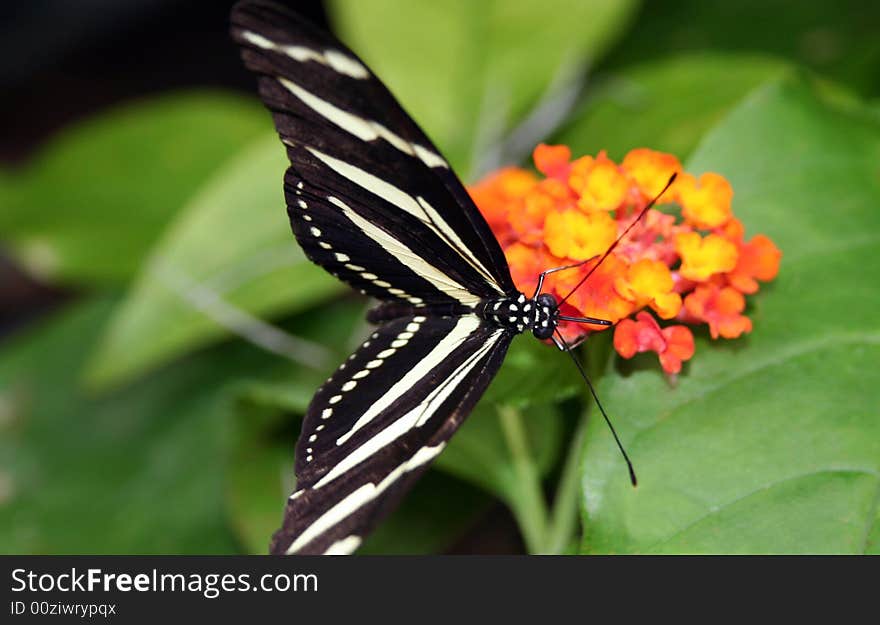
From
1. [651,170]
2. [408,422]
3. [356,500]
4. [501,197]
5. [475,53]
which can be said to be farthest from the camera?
[475,53]

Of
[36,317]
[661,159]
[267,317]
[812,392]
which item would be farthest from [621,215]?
[36,317]

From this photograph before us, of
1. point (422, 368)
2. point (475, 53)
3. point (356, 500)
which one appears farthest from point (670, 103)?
point (356, 500)

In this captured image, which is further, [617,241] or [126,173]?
[126,173]

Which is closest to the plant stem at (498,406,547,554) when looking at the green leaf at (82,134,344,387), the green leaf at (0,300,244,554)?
the green leaf at (82,134,344,387)

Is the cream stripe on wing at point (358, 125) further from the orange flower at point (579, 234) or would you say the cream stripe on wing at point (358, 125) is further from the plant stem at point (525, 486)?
the plant stem at point (525, 486)

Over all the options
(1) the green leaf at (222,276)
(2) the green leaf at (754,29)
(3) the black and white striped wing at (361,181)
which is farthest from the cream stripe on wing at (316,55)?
(2) the green leaf at (754,29)

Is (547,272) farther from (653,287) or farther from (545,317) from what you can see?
(653,287)

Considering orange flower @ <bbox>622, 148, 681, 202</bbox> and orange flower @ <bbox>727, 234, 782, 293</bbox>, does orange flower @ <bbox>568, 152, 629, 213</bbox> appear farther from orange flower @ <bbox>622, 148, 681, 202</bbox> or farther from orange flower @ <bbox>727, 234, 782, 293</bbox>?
orange flower @ <bbox>727, 234, 782, 293</bbox>
